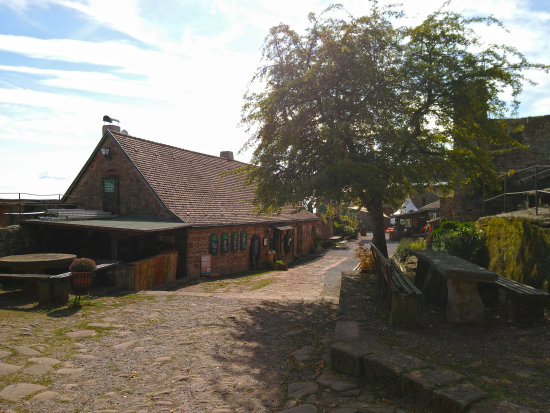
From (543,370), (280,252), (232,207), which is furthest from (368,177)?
(280,252)

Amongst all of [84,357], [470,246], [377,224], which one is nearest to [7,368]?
[84,357]

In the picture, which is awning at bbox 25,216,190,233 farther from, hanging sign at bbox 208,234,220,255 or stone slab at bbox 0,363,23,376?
stone slab at bbox 0,363,23,376

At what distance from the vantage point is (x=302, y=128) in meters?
10.6

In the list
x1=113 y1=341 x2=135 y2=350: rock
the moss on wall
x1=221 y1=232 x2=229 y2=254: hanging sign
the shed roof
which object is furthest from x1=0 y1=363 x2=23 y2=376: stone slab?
x1=221 y1=232 x2=229 y2=254: hanging sign

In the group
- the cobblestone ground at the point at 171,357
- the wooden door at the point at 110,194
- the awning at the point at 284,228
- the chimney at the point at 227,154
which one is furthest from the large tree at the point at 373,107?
the chimney at the point at 227,154

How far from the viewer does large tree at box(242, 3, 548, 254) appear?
995 centimetres

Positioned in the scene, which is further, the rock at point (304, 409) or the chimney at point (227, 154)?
the chimney at point (227, 154)

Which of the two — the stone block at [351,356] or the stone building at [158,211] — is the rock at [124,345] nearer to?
the stone block at [351,356]

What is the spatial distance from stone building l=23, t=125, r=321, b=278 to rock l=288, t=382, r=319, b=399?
28.2 ft

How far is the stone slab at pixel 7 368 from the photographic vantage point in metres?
5.02

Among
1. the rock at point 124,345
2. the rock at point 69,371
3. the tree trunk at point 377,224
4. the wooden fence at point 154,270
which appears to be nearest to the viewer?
the rock at point 69,371

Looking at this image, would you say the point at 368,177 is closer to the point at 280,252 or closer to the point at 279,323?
the point at 279,323

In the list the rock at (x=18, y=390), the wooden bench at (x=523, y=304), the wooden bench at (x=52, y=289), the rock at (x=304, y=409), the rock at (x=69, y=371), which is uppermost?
the wooden bench at (x=523, y=304)

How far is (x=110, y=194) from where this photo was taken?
672 inches
